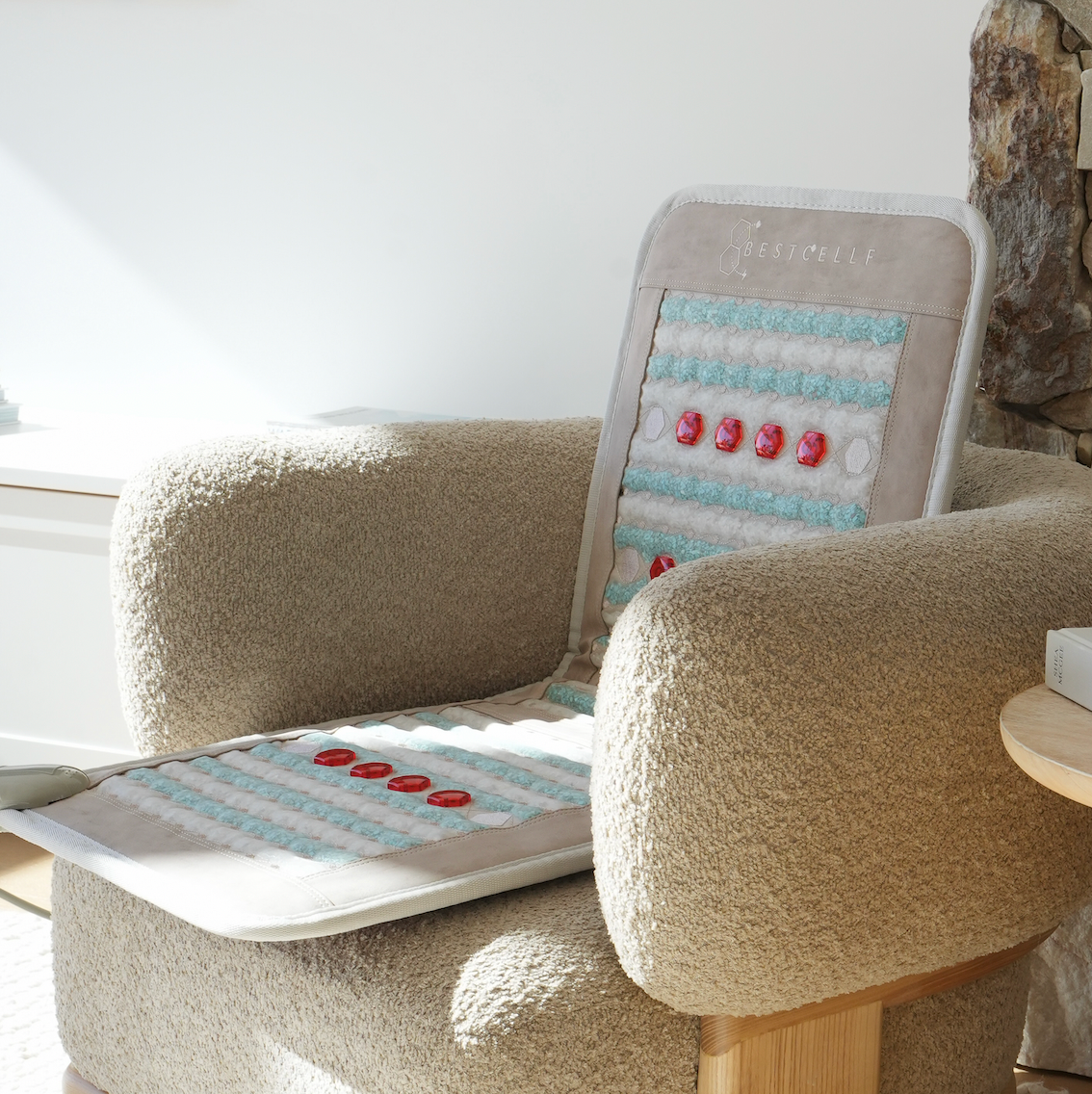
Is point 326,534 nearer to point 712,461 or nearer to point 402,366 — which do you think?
point 712,461

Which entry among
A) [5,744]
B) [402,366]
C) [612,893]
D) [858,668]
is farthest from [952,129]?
[5,744]

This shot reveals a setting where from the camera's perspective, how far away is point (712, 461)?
3.91 ft

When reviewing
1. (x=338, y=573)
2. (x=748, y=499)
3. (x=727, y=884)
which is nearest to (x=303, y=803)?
(x=338, y=573)

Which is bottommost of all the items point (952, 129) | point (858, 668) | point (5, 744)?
point (5, 744)

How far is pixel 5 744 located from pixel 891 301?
4.39 feet

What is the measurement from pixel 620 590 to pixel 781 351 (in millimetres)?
271

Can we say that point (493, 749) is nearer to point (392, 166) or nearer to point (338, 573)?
point (338, 573)

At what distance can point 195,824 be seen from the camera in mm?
857

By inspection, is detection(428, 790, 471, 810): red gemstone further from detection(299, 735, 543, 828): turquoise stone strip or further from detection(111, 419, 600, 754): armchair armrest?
detection(111, 419, 600, 754): armchair armrest

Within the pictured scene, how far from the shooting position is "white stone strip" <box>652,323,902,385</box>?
1.09 m

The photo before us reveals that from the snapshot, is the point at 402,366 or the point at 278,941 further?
the point at 402,366

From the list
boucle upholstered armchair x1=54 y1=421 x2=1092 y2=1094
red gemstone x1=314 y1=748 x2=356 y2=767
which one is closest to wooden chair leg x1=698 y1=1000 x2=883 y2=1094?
boucle upholstered armchair x1=54 y1=421 x2=1092 y2=1094

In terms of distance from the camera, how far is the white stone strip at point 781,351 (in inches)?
42.9

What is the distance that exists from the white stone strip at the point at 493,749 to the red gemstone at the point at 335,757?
8cm
